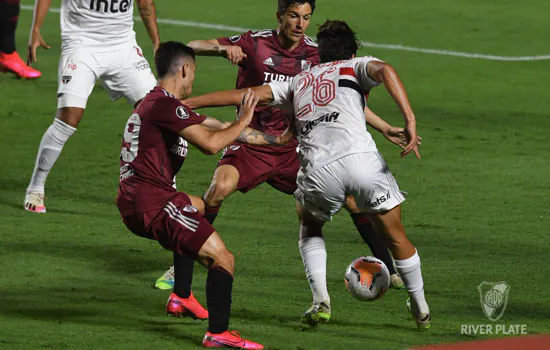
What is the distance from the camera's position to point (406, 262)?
7352mm

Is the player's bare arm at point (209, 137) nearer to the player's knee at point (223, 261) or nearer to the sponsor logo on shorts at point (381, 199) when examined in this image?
the player's knee at point (223, 261)

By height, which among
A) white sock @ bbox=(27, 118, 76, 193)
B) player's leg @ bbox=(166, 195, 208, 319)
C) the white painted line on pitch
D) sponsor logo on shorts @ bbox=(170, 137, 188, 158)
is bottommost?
the white painted line on pitch

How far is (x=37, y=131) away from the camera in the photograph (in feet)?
45.7

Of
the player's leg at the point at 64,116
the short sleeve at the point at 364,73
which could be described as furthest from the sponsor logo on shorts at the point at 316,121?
the player's leg at the point at 64,116

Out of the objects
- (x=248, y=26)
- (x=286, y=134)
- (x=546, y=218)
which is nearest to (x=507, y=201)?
(x=546, y=218)

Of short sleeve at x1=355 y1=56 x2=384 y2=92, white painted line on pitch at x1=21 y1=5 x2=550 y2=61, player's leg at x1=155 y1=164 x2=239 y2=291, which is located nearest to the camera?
short sleeve at x1=355 y1=56 x2=384 y2=92

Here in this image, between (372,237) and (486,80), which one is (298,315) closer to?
(372,237)

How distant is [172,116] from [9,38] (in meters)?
8.57

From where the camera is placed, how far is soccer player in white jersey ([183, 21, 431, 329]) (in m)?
7.30

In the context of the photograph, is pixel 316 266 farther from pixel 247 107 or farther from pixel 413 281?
pixel 247 107

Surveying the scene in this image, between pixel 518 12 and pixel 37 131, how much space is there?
10.1m

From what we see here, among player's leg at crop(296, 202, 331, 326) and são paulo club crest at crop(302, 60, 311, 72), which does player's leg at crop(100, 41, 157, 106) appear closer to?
são paulo club crest at crop(302, 60, 311, 72)

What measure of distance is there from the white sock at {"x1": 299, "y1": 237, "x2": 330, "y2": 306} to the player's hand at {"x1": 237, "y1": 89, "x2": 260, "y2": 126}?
100 centimetres

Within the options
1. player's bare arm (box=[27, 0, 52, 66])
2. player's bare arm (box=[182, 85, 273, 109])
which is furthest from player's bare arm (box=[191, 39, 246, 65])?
player's bare arm (box=[27, 0, 52, 66])
